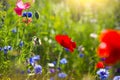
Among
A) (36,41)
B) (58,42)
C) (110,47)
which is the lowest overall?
(110,47)

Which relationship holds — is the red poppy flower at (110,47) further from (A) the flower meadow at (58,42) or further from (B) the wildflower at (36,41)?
(B) the wildflower at (36,41)

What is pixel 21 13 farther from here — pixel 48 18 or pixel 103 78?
pixel 48 18

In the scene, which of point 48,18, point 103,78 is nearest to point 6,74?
point 103,78

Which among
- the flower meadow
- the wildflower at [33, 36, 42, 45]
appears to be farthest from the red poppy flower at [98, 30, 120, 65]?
the wildflower at [33, 36, 42, 45]

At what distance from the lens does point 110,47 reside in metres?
1.59

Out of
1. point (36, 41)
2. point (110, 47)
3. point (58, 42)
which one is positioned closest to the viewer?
point (110, 47)

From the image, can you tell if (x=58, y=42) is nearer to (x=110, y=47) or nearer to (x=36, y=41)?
(x=36, y=41)

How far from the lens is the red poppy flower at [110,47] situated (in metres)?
1.59

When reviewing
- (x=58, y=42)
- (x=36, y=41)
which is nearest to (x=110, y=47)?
(x=58, y=42)

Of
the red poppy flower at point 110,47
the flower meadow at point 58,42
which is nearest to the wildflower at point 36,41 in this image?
the flower meadow at point 58,42

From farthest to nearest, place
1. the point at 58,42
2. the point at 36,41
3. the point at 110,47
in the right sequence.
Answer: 1. the point at 36,41
2. the point at 58,42
3. the point at 110,47

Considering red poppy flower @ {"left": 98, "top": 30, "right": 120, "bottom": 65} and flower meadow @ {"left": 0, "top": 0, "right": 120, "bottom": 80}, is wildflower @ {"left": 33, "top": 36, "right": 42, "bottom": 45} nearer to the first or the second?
flower meadow @ {"left": 0, "top": 0, "right": 120, "bottom": 80}

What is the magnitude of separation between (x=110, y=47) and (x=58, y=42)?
119cm

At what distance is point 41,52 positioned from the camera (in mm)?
4129
